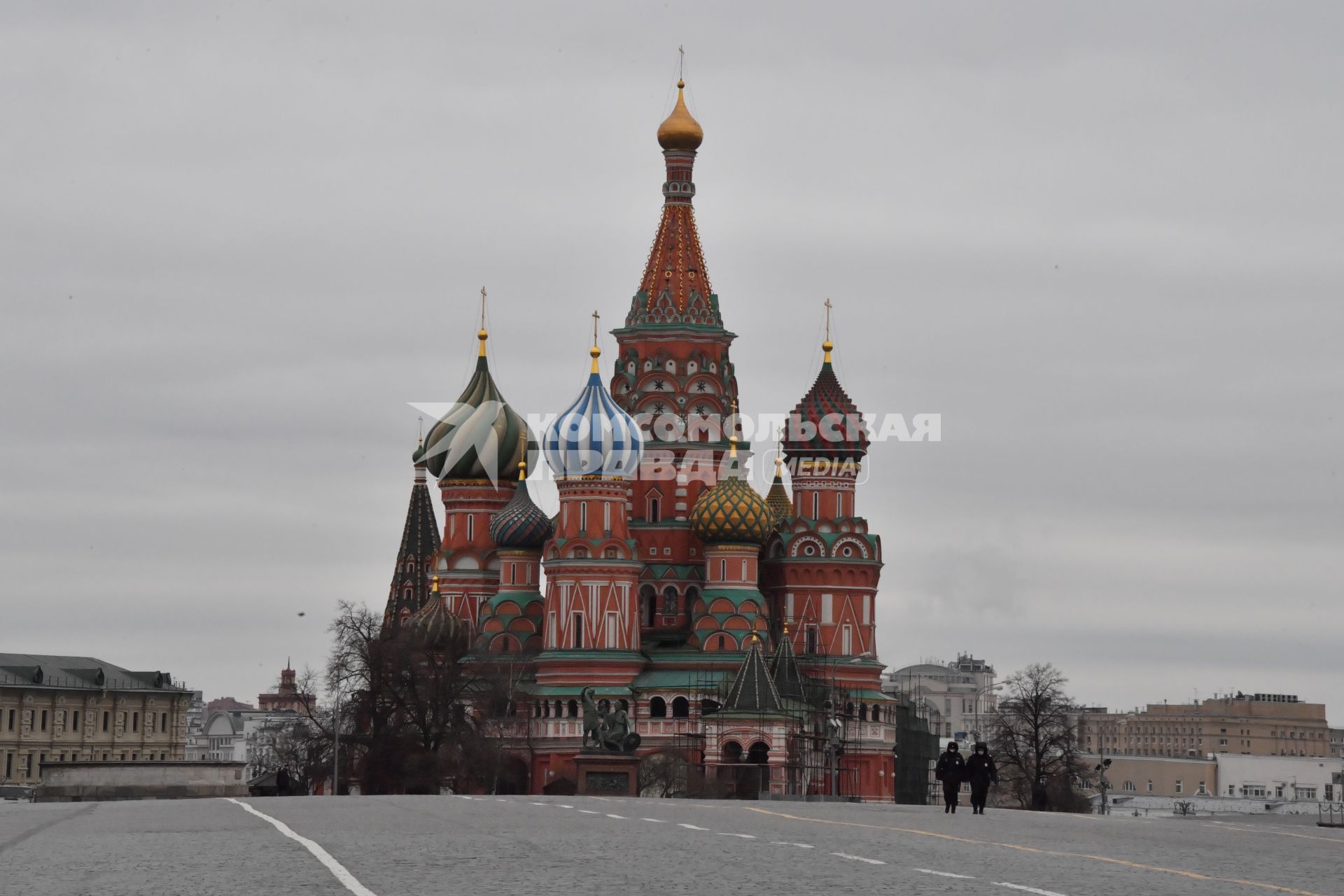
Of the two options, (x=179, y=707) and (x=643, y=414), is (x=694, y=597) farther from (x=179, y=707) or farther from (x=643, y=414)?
(x=179, y=707)

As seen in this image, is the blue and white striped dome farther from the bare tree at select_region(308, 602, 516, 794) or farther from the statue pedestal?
the statue pedestal

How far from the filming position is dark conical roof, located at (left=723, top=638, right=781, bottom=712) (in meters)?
76.1

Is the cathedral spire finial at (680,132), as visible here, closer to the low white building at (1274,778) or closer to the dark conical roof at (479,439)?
the dark conical roof at (479,439)

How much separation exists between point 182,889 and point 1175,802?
101068mm

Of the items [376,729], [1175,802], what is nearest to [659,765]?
[376,729]

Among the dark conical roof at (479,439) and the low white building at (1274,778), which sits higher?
the dark conical roof at (479,439)

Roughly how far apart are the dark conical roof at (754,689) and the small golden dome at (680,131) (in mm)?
20129

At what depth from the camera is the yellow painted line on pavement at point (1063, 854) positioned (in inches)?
688

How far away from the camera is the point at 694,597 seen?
83.2 m

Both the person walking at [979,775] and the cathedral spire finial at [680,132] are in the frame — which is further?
the cathedral spire finial at [680,132]

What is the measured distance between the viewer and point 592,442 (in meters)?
78.8

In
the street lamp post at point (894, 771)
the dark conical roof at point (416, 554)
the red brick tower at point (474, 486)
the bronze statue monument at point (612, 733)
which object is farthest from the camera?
the dark conical roof at point (416, 554)

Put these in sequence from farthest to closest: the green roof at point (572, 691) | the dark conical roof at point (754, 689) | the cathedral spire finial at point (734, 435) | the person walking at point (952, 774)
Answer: the cathedral spire finial at point (734, 435), the green roof at point (572, 691), the dark conical roof at point (754, 689), the person walking at point (952, 774)

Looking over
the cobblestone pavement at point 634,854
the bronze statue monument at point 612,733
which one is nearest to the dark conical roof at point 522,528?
the bronze statue monument at point 612,733
